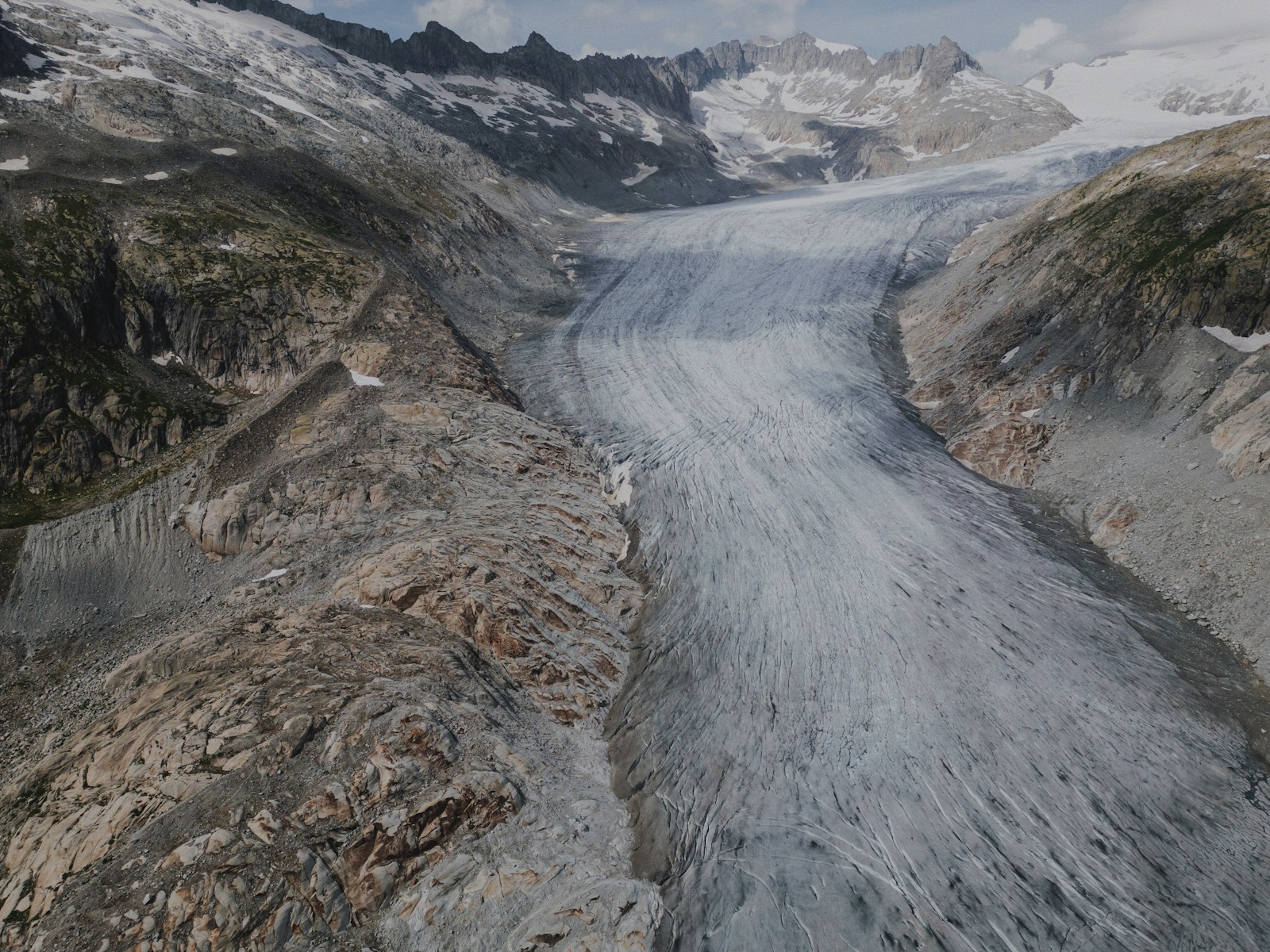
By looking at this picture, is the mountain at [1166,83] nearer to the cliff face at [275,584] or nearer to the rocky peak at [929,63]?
the rocky peak at [929,63]

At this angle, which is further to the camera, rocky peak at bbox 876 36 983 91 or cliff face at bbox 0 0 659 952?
rocky peak at bbox 876 36 983 91

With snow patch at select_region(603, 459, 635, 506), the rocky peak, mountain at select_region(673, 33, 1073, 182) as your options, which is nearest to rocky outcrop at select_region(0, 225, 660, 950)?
snow patch at select_region(603, 459, 635, 506)

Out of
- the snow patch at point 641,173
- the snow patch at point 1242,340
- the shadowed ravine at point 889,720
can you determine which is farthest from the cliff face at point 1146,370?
the snow patch at point 641,173

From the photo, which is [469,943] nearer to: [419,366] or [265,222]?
[419,366]

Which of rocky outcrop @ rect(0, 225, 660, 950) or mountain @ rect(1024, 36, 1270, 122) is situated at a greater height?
mountain @ rect(1024, 36, 1270, 122)

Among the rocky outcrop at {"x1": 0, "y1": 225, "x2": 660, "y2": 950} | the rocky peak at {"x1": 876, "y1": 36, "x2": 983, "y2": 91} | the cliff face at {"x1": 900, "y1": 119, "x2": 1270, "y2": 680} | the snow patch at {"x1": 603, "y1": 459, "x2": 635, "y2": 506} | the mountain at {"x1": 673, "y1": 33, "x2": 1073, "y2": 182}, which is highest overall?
the rocky peak at {"x1": 876, "y1": 36, "x2": 983, "y2": 91}

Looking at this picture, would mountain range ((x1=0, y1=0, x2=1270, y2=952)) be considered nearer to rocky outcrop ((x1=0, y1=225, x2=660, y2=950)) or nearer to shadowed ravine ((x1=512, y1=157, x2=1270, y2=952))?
rocky outcrop ((x1=0, y1=225, x2=660, y2=950))

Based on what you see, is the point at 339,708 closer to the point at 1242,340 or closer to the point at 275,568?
the point at 275,568

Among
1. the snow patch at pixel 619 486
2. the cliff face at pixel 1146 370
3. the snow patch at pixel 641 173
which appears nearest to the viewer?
the cliff face at pixel 1146 370
